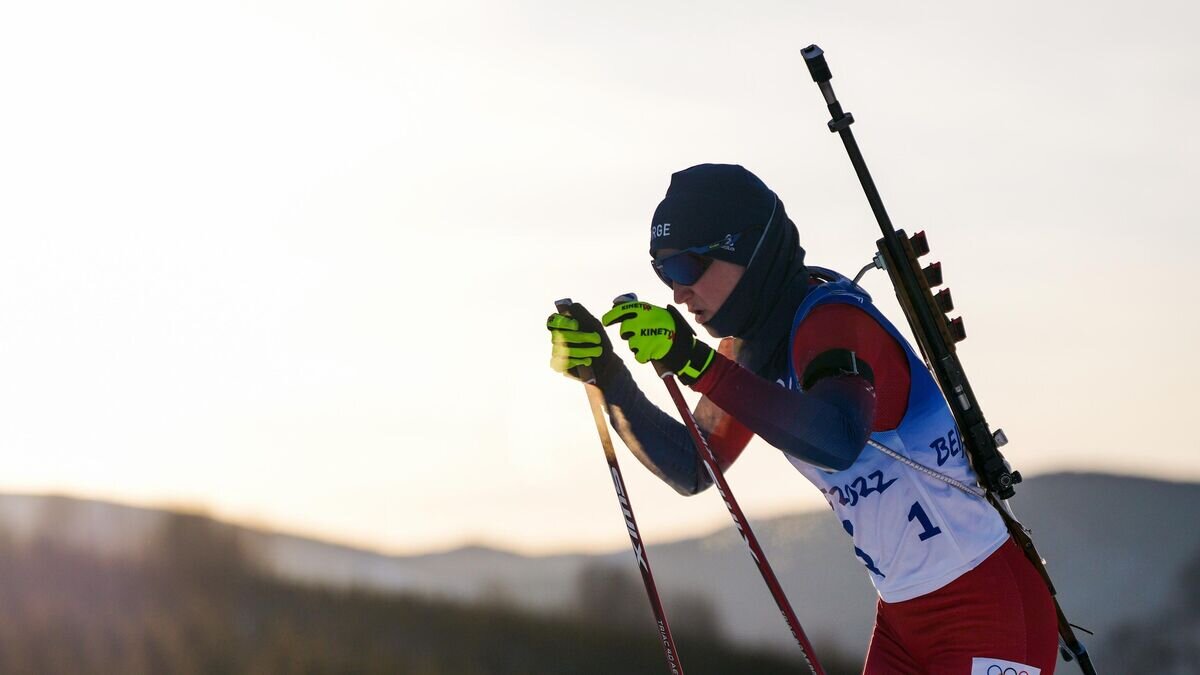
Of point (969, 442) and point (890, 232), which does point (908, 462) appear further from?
point (890, 232)

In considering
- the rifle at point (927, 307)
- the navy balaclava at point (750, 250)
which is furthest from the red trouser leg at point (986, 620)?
Answer: the navy balaclava at point (750, 250)

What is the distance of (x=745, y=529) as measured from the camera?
409cm

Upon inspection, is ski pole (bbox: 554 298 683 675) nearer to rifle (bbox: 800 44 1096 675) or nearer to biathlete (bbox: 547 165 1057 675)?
biathlete (bbox: 547 165 1057 675)

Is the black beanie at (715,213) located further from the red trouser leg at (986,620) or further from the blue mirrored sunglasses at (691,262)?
the red trouser leg at (986,620)

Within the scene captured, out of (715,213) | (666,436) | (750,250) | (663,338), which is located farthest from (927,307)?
(663,338)

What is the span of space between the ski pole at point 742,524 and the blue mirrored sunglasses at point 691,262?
0.57ft

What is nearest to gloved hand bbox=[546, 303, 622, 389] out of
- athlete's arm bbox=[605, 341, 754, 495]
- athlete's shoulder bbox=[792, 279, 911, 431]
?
athlete's arm bbox=[605, 341, 754, 495]

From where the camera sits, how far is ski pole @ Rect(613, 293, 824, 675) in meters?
3.94

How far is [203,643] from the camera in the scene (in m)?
13.7

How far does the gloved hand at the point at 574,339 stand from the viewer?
420cm

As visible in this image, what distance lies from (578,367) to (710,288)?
2.04 ft

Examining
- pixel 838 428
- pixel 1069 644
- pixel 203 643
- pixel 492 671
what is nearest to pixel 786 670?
pixel 492 671

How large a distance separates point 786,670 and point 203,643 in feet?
27.3

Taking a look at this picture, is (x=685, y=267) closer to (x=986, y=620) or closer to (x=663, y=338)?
(x=663, y=338)
